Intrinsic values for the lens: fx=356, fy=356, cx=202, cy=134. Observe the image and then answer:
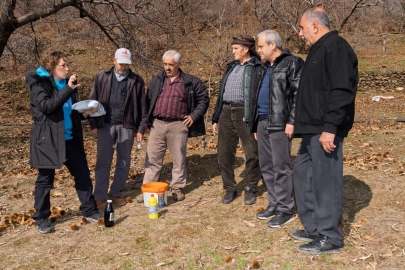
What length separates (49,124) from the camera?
13.9 feet

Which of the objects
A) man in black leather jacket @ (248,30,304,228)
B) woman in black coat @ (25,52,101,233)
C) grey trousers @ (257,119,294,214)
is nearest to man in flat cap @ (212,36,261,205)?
man in black leather jacket @ (248,30,304,228)

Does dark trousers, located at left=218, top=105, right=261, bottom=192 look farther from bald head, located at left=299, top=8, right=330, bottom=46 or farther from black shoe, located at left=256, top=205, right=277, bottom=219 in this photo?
bald head, located at left=299, top=8, right=330, bottom=46

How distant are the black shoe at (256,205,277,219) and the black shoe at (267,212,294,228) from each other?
0.64 feet

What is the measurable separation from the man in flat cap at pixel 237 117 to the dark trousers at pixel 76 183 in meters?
1.93

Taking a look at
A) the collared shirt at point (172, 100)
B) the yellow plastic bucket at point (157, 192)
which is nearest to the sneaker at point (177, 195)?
the yellow plastic bucket at point (157, 192)

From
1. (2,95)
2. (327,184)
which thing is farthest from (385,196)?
(2,95)

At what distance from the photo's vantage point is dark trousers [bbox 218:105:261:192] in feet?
16.4

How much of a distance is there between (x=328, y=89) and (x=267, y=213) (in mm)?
1997

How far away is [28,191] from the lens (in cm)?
636

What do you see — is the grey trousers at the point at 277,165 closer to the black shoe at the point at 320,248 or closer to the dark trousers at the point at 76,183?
the black shoe at the point at 320,248

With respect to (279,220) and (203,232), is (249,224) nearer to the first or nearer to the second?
(279,220)

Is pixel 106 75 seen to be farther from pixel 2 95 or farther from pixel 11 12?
pixel 2 95

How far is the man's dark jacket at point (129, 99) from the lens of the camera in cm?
521

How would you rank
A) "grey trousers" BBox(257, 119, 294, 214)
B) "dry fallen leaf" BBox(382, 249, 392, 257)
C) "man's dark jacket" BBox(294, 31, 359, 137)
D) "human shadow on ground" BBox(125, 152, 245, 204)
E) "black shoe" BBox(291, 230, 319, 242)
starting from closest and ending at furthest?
"man's dark jacket" BBox(294, 31, 359, 137), "dry fallen leaf" BBox(382, 249, 392, 257), "black shoe" BBox(291, 230, 319, 242), "grey trousers" BBox(257, 119, 294, 214), "human shadow on ground" BBox(125, 152, 245, 204)
